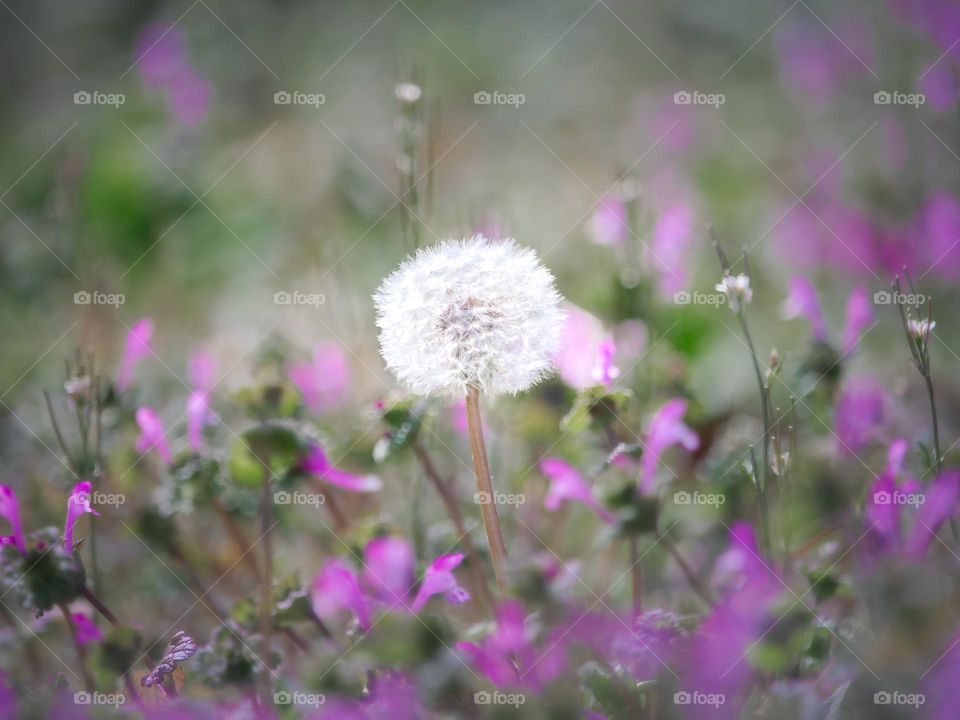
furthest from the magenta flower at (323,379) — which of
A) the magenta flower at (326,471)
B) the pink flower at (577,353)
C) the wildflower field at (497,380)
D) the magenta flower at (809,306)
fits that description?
the magenta flower at (809,306)

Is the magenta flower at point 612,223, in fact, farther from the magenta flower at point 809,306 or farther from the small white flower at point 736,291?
the small white flower at point 736,291

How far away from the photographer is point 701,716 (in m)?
1.10

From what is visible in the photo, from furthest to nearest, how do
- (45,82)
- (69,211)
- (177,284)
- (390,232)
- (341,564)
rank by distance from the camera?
(45,82), (177,284), (390,232), (69,211), (341,564)

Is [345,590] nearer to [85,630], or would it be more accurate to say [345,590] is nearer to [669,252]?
[85,630]

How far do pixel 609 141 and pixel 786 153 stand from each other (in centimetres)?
77

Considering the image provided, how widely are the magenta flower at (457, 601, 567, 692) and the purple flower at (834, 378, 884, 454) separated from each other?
0.67 meters

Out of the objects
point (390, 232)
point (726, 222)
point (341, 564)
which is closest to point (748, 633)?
point (341, 564)

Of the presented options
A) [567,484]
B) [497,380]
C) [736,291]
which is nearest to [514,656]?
[567,484]

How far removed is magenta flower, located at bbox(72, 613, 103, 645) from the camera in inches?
49.4

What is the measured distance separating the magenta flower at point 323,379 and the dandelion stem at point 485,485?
2.70ft

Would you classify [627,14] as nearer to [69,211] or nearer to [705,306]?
[705,306]

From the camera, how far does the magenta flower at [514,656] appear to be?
1.12 metres

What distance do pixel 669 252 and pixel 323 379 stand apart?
0.88 m

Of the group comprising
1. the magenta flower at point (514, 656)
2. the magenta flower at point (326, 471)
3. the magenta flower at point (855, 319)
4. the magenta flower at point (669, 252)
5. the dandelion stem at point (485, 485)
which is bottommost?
the magenta flower at point (514, 656)
